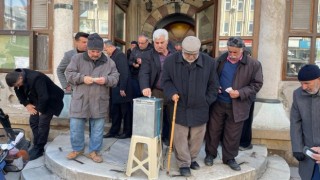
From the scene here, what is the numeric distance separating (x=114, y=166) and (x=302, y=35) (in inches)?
141

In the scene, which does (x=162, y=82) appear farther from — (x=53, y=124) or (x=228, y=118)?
(x=53, y=124)

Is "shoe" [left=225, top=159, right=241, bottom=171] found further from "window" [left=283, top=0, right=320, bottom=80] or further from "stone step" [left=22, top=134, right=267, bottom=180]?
"window" [left=283, top=0, right=320, bottom=80]

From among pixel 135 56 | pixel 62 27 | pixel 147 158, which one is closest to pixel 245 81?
pixel 147 158

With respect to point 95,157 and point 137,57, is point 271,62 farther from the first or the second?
point 95,157

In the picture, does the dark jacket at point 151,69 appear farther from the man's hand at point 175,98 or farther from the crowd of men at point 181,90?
the man's hand at point 175,98

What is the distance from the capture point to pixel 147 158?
3535 mm

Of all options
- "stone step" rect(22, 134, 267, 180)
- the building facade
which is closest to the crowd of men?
"stone step" rect(22, 134, 267, 180)

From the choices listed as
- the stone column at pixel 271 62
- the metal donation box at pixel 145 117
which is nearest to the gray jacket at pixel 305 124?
the metal donation box at pixel 145 117

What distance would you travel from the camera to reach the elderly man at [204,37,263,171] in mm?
3758

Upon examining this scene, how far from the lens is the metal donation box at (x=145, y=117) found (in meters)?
3.45

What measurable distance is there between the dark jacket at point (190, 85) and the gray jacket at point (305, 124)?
3.10 ft

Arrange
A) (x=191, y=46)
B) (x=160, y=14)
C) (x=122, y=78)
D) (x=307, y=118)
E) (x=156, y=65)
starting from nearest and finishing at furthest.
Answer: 1. (x=307, y=118)
2. (x=191, y=46)
3. (x=156, y=65)
4. (x=122, y=78)
5. (x=160, y=14)

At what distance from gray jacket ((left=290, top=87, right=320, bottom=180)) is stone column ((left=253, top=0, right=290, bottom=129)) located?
2148 millimetres

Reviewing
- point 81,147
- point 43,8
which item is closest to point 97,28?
point 43,8
